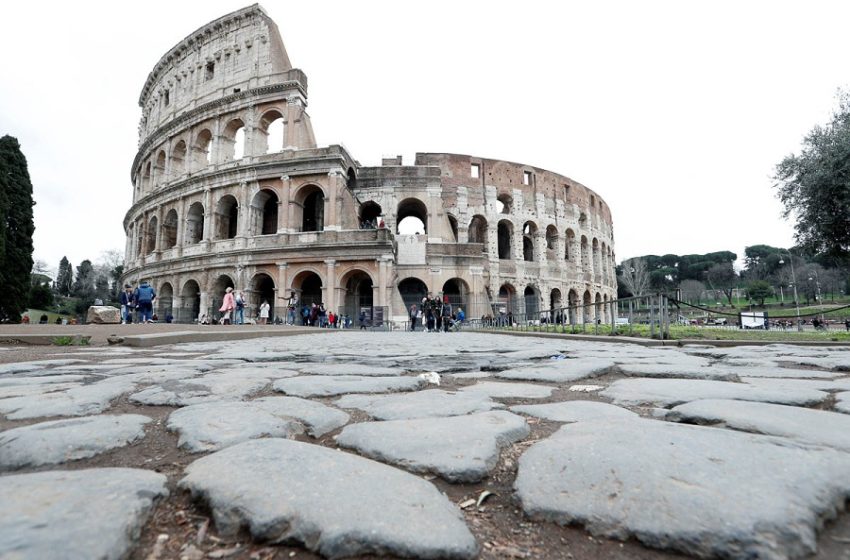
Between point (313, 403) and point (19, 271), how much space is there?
110 feet

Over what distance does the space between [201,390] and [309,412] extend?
84 cm

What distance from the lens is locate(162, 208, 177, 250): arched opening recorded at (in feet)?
81.1

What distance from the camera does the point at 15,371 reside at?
2955 millimetres

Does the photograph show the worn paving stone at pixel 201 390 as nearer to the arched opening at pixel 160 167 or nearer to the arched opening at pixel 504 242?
the arched opening at pixel 504 242

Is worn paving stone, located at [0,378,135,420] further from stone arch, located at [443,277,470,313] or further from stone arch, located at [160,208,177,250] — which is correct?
stone arch, located at [160,208,177,250]

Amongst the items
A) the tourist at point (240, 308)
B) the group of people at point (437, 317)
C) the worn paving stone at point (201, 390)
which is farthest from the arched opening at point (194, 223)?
the worn paving stone at point (201, 390)

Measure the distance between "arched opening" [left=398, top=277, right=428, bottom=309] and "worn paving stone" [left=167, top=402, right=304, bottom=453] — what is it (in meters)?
21.8

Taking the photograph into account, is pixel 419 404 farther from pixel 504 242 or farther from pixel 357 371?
pixel 504 242

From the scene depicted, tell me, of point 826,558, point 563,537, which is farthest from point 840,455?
point 563,537

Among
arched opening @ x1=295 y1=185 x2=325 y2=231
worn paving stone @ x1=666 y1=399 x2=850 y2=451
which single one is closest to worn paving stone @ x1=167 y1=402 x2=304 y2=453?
worn paving stone @ x1=666 y1=399 x2=850 y2=451

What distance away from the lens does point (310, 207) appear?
2459cm

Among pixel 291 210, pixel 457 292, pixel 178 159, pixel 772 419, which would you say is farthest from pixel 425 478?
pixel 178 159

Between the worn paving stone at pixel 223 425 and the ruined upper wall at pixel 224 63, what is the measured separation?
23127mm

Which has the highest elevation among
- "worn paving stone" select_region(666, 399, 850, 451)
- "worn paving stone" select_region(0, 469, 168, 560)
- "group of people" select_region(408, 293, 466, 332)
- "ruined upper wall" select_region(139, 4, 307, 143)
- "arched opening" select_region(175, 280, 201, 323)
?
"ruined upper wall" select_region(139, 4, 307, 143)
